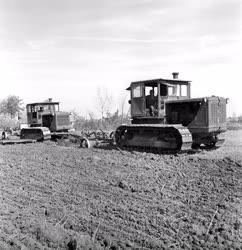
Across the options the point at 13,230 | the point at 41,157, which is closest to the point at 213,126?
the point at 41,157

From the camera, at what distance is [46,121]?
65.2 ft

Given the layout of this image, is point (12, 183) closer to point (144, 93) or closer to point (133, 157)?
point (133, 157)

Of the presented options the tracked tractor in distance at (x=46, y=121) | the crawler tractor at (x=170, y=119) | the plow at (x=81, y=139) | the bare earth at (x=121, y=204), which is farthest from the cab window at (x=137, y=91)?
the tracked tractor in distance at (x=46, y=121)

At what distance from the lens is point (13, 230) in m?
5.58

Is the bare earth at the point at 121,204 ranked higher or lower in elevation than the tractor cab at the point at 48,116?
lower

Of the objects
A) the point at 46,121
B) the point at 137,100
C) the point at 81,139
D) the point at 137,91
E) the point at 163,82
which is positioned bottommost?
the point at 81,139

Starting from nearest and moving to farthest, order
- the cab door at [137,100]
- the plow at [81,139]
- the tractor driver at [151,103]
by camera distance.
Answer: the tractor driver at [151,103], the cab door at [137,100], the plow at [81,139]

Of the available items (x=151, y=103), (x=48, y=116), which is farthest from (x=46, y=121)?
(x=151, y=103)

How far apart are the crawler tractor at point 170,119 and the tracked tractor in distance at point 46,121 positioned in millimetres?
5883

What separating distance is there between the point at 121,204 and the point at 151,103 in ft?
24.5

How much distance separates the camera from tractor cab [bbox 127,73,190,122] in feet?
43.2

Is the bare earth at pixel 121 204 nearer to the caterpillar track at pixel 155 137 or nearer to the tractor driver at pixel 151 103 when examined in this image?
the caterpillar track at pixel 155 137

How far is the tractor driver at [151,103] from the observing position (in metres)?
13.4

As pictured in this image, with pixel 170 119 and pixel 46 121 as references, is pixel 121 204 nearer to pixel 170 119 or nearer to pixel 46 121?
pixel 170 119
